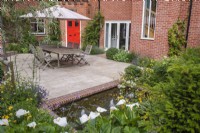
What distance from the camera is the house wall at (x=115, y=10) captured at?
457 inches

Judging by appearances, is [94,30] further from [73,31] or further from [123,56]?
[123,56]

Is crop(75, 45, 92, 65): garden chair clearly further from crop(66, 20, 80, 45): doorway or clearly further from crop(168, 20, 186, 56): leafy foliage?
crop(66, 20, 80, 45): doorway

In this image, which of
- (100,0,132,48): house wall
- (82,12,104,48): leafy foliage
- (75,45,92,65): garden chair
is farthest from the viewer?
(82,12,104,48): leafy foliage

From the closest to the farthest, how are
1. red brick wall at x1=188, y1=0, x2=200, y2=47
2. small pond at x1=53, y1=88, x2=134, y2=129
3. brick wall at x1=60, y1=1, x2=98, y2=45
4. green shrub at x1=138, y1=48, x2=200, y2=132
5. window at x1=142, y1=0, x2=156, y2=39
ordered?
green shrub at x1=138, y1=48, x2=200, y2=132
small pond at x1=53, y1=88, x2=134, y2=129
red brick wall at x1=188, y1=0, x2=200, y2=47
window at x1=142, y1=0, x2=156, y2=39
brick wall at x1=60, y1=1, x2=98, y2=45

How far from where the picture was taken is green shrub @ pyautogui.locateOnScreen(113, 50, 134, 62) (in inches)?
405

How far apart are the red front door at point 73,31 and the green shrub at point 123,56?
17.5 ft

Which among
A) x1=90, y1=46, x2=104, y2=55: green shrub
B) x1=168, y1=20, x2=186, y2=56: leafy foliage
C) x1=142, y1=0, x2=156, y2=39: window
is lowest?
x1=90, y1=46, x2=104, y2=55: green shrub

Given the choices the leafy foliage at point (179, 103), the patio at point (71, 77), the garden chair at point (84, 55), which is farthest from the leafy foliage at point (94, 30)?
the leafy foliage at point (179, 103)

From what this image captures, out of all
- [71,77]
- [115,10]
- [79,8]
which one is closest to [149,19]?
[115,10]

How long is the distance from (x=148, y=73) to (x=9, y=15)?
3.87 metres

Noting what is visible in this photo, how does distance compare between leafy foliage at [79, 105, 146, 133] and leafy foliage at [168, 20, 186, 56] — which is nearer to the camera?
leafy foliage at [79, 105, 146, 133]

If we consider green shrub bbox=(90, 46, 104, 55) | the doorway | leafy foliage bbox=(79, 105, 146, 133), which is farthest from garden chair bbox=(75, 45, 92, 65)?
leafy foliage bbox=(79, 105, 146, 133)

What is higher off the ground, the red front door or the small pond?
the red front door

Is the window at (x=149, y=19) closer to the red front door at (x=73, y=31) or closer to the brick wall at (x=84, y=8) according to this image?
the brick wall at (x=84, y=8)
